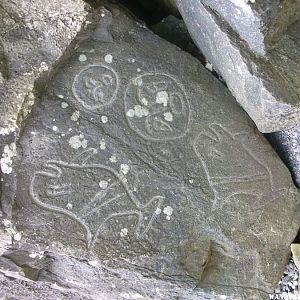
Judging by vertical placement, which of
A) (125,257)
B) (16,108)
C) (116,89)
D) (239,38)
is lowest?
(125,257)

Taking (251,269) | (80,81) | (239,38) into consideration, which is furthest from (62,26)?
(251,269)

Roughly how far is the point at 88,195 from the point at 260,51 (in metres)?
0.58

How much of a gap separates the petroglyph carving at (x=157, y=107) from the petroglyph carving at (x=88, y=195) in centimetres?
16

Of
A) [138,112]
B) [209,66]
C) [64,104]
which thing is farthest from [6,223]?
[209,66]

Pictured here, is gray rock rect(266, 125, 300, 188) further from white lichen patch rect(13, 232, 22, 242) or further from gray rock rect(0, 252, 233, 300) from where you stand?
white lichen patch rect(13, 232, 22, 242)

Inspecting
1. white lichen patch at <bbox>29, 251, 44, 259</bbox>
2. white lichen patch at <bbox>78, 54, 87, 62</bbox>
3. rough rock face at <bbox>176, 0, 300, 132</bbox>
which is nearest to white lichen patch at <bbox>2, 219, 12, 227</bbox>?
white lichen patch at <bbox>29, 251, 44, 259</bbox>

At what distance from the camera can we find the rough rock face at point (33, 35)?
1.57 m

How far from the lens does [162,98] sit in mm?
1665

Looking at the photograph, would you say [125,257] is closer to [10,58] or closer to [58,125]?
[58,125]

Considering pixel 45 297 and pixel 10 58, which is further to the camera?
pixel 45 297

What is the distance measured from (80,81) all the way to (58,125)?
5.6 inches

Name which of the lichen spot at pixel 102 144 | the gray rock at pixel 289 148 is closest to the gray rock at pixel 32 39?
the lichen spot at pixel 102 144

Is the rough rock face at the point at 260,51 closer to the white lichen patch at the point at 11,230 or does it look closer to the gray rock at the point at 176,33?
the gray rock at the point at 176,33

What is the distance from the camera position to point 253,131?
5.74ft
